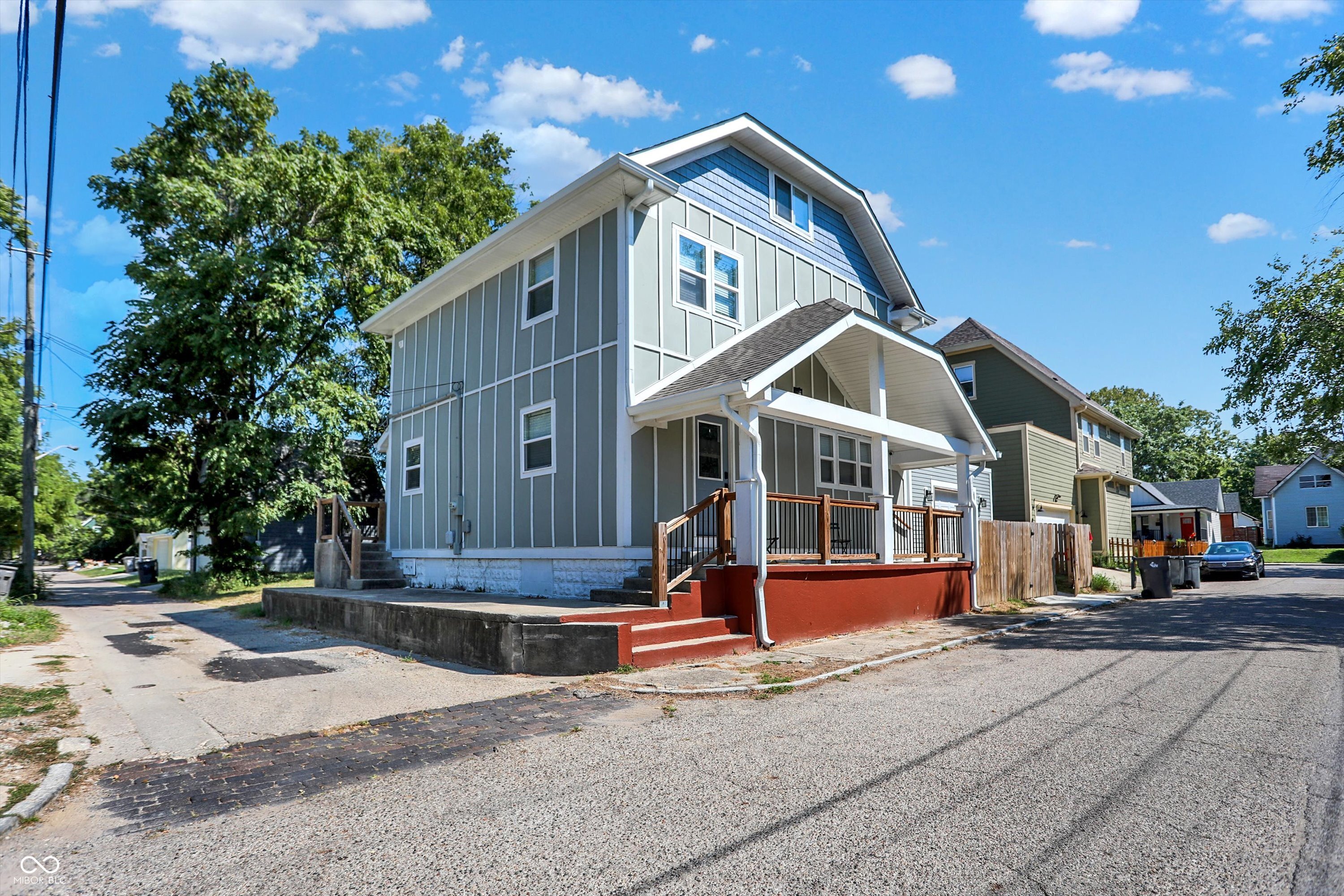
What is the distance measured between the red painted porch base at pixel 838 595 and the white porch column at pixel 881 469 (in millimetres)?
340

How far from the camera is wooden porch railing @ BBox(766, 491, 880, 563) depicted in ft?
37.2

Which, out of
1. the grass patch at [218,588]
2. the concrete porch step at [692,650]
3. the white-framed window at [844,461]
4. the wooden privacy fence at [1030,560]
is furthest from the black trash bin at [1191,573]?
the grass patch at [218,588]

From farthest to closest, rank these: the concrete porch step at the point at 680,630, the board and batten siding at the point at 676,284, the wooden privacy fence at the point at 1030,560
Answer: the wooden privacy fence at the point at 1030,560
the board and batten siding at the point at 676,284
the concrete porch step at the point at 680,630

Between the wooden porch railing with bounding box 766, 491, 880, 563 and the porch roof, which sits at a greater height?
the porch roof

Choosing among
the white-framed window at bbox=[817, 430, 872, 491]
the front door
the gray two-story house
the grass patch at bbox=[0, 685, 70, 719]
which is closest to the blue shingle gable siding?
the gray two-story house

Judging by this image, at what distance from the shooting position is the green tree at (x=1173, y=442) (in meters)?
57.6

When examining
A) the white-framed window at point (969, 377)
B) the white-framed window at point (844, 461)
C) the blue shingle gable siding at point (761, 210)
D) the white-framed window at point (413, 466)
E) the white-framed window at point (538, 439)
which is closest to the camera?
the white-framed window at point (538, 439)

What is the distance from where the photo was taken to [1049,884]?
3398 millimetres

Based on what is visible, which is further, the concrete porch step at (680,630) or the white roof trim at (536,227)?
the white roof trim at (536,227)

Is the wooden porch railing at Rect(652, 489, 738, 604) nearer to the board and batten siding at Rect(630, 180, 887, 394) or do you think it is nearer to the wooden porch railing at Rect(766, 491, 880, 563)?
the wooden porch railing at Rect(766, 491, 880, 563)

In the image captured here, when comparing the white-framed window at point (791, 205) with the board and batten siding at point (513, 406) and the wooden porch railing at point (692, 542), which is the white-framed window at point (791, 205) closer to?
the board and batten siding at point (513, 406)

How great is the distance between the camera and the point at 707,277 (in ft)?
42.6

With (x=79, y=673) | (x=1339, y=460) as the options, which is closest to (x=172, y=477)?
(x=79, y=673)

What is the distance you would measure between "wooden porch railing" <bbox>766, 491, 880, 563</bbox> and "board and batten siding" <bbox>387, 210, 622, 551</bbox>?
2.46 metres
